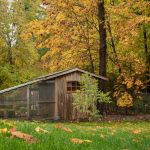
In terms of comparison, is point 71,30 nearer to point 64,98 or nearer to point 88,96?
point 64,98

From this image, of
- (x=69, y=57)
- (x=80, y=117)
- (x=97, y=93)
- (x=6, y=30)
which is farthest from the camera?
(x=6, y=30)

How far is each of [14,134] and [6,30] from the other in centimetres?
3866

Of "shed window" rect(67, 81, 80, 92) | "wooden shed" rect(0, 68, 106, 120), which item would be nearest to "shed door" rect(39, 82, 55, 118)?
"wooden shed" rect(0, 68, 106, 120)

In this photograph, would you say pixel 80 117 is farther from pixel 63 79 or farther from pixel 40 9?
pixel 40 9

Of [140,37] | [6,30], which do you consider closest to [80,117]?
[140,37]

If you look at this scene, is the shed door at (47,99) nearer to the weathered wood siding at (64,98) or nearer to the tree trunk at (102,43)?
the weathered wood siding at (64,98)

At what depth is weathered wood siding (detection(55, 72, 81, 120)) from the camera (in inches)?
1265

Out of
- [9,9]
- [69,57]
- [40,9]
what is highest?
[40,9]

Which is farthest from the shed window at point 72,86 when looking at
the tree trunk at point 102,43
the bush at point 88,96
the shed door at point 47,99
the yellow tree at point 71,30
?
the yellow tree at point 71,30

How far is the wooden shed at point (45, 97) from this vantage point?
29.5 m

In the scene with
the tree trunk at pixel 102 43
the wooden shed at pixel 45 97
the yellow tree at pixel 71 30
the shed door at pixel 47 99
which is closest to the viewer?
the wooden shed at pixel 45 97

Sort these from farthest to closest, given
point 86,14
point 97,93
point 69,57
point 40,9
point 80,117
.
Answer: point 40,9
point 69,57
point 86,14
point 80,117
point 97,93

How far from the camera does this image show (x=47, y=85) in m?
31.7

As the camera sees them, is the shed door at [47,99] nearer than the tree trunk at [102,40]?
Yes
